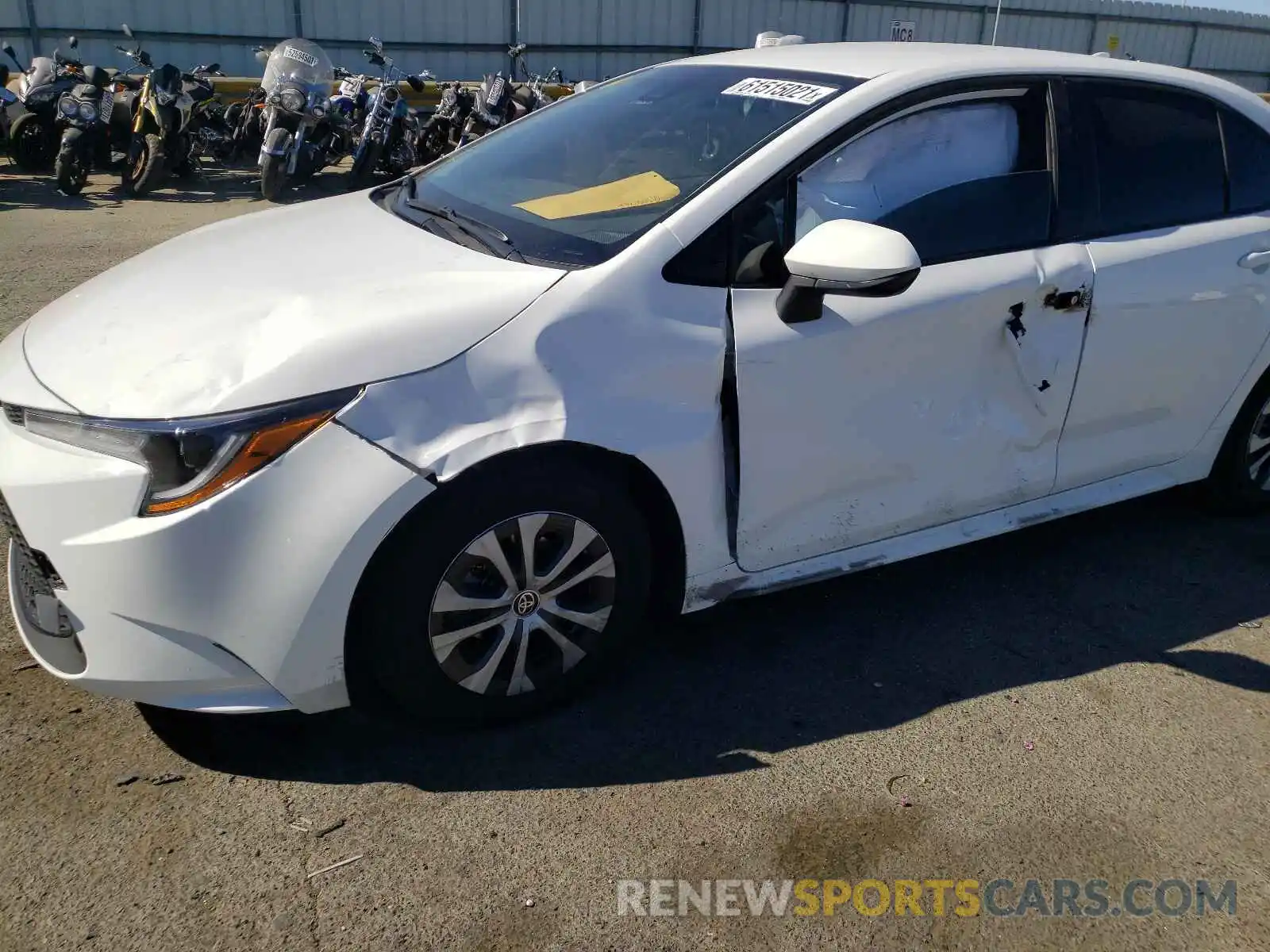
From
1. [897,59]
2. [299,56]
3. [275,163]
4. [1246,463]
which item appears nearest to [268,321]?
[897,59]

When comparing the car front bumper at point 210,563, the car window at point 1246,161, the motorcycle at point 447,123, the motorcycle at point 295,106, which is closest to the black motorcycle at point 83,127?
the motorcycle at point 295,106

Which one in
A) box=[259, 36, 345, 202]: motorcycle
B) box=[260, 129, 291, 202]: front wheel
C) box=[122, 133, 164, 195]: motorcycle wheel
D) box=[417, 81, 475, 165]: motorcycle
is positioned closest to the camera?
box=[260, 129, 291, 202]: front wheel

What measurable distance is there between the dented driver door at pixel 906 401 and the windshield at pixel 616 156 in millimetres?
400

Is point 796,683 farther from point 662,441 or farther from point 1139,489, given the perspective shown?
point 1139,489

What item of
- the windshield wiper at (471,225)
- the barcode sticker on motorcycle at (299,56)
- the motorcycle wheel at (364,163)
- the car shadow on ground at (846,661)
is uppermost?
the barcode sticker on motorcycle at (299,56)

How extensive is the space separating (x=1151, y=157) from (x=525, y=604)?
2.51 meters

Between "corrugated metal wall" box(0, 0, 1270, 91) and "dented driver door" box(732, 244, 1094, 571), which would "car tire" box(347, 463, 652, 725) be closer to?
"dented driver door" box(732, 244, 1094, 571)

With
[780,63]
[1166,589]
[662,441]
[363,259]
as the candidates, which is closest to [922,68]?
[780,63]

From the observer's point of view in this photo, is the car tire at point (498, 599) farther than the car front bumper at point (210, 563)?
Yes

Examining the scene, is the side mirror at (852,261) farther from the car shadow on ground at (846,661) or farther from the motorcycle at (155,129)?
the motorcycle at (155,129)

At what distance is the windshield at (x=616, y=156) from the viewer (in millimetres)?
2852

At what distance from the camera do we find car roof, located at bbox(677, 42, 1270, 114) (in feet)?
10.4

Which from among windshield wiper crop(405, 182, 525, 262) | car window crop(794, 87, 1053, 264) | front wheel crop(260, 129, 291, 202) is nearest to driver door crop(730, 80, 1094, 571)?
car window crop(794, 87, 1053, 264)

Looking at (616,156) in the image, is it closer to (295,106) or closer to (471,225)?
(471,225)
